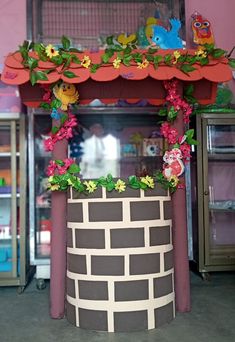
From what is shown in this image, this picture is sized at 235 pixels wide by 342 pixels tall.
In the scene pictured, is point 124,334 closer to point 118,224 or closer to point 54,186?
point 118,224

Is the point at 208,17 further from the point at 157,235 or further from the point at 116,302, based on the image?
the point at 116,302

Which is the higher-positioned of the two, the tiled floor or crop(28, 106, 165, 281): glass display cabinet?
crop(28, 106, 165, 281): glass display cabinet

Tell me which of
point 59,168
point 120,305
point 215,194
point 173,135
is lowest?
point 120,305

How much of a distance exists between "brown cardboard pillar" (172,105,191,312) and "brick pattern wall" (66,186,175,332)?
26 centimetres

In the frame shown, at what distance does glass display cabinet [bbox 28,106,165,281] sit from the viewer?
3820 mm

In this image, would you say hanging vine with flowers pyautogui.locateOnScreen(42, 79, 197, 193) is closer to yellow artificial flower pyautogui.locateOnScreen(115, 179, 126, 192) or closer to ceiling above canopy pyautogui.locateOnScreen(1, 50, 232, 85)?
yellow artificial flower pyautogui.locateOnScreen(115, 179, 126, 192)

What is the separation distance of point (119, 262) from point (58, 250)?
53 centimetres

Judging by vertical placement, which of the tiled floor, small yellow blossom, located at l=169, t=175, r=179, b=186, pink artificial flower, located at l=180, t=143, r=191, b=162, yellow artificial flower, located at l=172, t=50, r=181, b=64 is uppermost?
yellow artificial flower, located at l=172, t=50, r=181, b=64

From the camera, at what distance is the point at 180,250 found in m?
2.91

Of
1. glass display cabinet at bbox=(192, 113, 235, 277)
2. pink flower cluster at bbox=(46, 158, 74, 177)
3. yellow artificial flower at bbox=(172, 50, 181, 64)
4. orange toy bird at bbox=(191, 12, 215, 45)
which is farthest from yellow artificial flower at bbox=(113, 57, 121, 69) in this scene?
orange toy bird at bbox=(191, 12, 215, 45)

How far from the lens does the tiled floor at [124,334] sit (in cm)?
249

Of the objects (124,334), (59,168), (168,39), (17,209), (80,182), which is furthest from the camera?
(17,209)

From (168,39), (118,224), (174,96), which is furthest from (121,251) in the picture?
(168,39)

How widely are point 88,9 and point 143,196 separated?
256 cm
